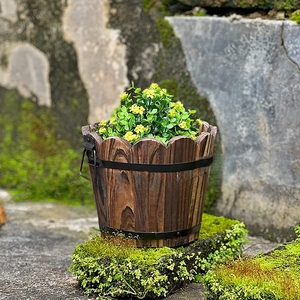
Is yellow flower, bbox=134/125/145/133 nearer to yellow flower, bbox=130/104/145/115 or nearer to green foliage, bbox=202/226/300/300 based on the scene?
yellow flower, bbox=130/104/145/115

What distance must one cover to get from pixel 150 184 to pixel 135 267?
50cm

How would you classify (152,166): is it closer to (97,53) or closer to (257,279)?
(257,279)

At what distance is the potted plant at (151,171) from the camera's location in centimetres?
389

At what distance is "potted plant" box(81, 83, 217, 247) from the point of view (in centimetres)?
389

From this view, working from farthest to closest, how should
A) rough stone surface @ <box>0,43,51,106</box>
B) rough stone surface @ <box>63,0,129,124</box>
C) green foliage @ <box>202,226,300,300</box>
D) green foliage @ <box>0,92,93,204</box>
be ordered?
rough stone surface @ <box>0,43,51,106</box> < green foliage @ <box>0,92,93,204</box> < rough stone surface @ <box>63,0,129,124</box> < green foliage @ <box>202,226,300,300</box>

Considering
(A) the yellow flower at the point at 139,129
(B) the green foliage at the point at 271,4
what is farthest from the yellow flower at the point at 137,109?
(B) the green foliage at the point at 271,4

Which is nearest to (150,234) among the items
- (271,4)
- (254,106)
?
(254,106)

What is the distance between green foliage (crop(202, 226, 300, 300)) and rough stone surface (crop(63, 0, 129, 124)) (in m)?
2.76

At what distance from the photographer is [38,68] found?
256 inches

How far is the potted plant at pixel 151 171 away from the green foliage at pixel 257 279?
51 cm

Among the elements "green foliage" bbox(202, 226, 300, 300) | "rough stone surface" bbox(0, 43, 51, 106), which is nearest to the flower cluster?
"green foliage" bbox(202, 226, 300, 300)

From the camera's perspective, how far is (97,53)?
6.13 meters

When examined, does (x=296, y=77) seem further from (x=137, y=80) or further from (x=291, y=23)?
(x=137, y=80)

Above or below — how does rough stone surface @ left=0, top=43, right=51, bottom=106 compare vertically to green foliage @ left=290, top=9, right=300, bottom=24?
below
